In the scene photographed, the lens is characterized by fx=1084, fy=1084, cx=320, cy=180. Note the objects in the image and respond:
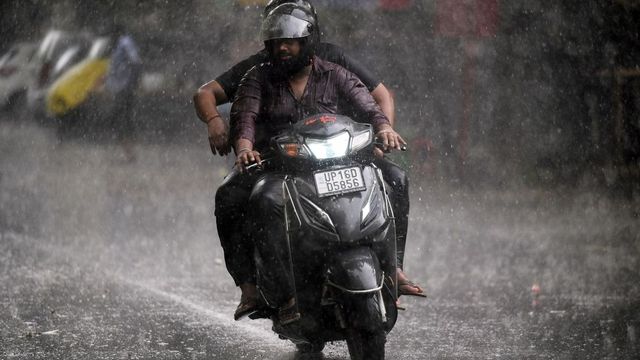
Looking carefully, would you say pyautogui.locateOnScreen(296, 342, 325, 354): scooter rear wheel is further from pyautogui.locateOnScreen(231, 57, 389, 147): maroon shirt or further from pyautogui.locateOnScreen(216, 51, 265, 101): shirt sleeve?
pyautogui.locateOnScreen(216, 51, 265, 101): shirt sleeve

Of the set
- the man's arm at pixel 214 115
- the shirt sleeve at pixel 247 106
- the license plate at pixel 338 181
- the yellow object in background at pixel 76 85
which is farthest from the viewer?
the yellow object in background at pixel 76 85

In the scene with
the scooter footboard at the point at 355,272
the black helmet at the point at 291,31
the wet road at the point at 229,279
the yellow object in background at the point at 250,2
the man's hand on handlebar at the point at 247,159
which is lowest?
the wet road at the point at 229,279

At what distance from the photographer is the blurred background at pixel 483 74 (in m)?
15.2

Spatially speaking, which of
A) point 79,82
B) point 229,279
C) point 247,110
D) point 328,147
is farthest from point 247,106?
point 79,82

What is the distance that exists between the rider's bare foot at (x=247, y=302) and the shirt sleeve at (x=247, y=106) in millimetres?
831

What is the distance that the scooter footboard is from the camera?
4801mm

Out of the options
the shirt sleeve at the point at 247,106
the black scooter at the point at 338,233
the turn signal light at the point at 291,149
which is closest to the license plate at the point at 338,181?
the black scooter at the point at 338,233

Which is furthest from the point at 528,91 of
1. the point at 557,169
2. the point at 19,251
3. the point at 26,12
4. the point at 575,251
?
the point at 26,12

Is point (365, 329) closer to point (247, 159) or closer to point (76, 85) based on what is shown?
point (247, 159)

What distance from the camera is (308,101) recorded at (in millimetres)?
5582

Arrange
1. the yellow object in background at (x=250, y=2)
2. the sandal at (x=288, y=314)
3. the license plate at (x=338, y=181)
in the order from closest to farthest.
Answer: the license plate at (x=338, y=181) → the sandal at (x=288, y=314) → the yellow object in background at (x=250, y=2)

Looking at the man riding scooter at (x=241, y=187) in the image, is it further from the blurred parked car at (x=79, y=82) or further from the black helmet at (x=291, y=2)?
the blurred parked car at (x=79, y=82)

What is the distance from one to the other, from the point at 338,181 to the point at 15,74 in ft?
67.1

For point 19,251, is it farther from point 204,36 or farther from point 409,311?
point 204,36
